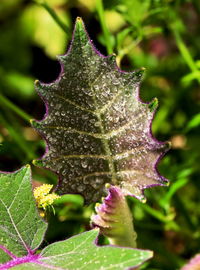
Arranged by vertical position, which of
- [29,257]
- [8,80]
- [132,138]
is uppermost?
[8,80]

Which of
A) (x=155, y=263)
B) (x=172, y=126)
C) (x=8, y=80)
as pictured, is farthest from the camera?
(x=8, y=80)

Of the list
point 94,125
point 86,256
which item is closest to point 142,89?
point 94,125

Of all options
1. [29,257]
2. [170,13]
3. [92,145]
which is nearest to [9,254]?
[29,257]

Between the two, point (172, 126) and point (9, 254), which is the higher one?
point (172, 126)

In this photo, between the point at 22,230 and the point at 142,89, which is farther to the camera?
the point at 142,89

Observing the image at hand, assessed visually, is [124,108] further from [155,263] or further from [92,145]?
[155,263]

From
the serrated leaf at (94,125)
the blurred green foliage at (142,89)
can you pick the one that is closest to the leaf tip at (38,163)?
the serrated leaf at (94,125)

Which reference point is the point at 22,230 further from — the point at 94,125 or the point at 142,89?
the point at 142,89
